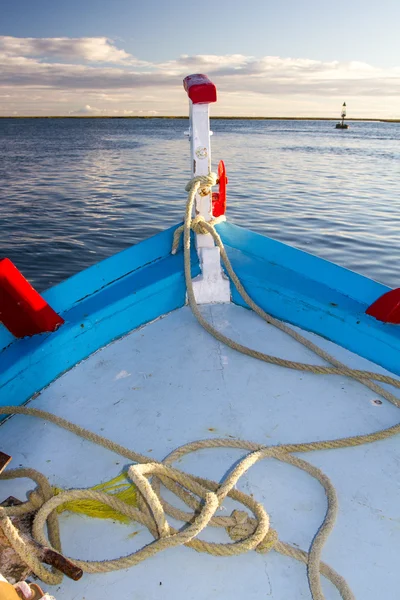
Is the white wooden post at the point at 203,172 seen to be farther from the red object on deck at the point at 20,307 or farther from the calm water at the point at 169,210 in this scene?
the calm water at the point at 169,210

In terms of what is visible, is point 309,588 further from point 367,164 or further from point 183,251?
point 367,164

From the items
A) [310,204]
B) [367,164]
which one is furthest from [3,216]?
[367,164]

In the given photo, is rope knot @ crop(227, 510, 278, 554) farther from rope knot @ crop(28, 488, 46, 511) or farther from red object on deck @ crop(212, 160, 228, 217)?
red object on deck @ crop(212, 160, 228, 217)

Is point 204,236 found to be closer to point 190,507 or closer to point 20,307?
point 20,307

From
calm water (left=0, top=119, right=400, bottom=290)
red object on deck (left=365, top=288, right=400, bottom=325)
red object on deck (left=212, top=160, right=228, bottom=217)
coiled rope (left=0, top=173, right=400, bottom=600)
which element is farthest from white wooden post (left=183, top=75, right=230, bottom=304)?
calm water (left=0, top=119, right=400, bottom=290)

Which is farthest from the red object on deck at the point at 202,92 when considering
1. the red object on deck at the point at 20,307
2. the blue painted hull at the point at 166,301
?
the red object on deck at the point at 20,307

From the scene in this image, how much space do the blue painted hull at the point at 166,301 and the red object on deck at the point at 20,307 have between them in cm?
5

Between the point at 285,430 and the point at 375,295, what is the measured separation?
91 centimetres

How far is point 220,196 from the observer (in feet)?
9.28

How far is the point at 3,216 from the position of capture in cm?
1080

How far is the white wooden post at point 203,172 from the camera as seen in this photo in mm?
2442

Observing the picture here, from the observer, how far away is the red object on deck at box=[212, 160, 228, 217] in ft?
9.08

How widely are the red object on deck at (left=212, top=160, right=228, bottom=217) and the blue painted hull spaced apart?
113mm

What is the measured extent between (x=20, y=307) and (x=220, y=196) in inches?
51.2
